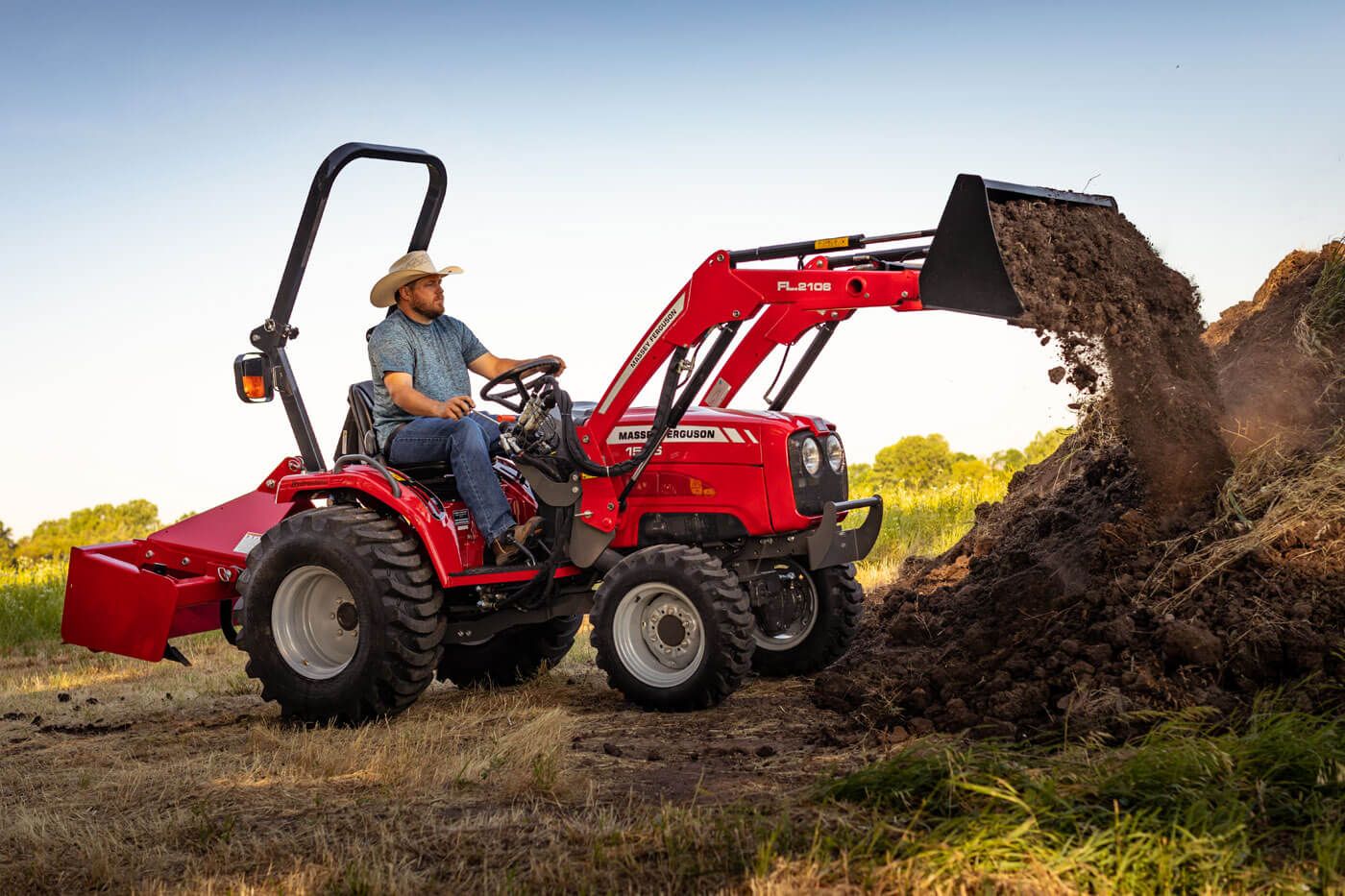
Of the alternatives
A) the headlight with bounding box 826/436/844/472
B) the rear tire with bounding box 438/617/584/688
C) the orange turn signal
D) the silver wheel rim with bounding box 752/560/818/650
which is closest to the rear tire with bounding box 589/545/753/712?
the silver wheel rim with bounding box 752/560/818/650

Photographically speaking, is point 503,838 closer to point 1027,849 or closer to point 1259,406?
point 1027,849

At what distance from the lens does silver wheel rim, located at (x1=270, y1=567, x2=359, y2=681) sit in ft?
21.5

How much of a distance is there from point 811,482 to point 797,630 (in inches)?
36.9

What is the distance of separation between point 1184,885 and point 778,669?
12.2 feet

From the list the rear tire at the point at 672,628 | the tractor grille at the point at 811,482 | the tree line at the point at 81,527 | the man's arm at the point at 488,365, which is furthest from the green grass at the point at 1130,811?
the tree line at the point at 81,527

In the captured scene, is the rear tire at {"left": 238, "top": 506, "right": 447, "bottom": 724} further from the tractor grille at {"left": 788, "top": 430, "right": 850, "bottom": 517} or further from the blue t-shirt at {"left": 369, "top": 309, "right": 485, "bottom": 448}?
the tractor grille at {"left": 788, "top": 430, "right": 850, "bottom": 517}

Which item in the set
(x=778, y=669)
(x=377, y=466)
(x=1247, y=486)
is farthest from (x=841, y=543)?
(x=377, y=466)

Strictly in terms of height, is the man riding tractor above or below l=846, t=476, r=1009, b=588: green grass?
above

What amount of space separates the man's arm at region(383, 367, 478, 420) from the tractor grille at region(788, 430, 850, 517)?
162cm

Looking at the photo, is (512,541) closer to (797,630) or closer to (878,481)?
(797,630)

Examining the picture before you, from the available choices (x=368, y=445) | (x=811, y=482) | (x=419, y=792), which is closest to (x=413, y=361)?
(x=368, y=445)

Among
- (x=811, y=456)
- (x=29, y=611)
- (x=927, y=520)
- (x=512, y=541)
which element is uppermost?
(x=811, y=456)

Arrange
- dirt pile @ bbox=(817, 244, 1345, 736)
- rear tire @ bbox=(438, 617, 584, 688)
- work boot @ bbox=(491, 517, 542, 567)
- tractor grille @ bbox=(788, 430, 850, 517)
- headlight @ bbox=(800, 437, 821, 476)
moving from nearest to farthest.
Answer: dirt pile @ bbox=(817, 244, 1345, 736)
work boot @ bbox=(491, 517, 542, 567)
tractor grille @ bbox=(788, 430, 850, 517)
headlight @ bbox=(800, 437, 821, 476)
rear tire @ bbox=(438, 617, 584, 688)

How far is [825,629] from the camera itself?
7.00m
